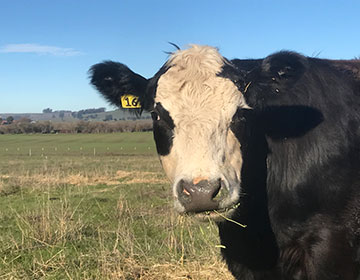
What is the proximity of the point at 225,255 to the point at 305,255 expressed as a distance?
1.00 m

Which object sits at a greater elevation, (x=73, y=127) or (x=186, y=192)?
(x=186, y=192)

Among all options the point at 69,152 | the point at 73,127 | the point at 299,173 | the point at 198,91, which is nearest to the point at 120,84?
the point at 198,91

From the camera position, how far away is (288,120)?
3922 mm

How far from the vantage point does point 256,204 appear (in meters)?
3.83

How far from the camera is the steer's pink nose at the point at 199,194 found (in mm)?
2775

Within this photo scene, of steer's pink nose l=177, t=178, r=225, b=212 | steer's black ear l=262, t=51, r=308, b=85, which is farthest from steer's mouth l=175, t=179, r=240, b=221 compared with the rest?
steer's black ear l=262, t=51, r=308, b=85

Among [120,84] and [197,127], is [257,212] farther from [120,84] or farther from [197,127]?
[120,84]

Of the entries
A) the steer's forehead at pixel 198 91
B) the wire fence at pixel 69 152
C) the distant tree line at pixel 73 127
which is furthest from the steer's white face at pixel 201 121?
the distant tree line at pixel 73 127

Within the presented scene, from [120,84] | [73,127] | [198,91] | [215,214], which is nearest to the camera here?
[215,214]

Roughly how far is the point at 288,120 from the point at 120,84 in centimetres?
185

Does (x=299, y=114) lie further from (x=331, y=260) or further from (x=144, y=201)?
(x=144, y=201)

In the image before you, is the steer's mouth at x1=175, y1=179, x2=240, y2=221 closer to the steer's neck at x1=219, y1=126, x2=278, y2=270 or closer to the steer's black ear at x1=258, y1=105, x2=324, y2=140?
the steer's neck at x1=219, y1=126, x2=278, y2=270

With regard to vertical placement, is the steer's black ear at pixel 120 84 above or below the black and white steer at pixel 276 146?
above

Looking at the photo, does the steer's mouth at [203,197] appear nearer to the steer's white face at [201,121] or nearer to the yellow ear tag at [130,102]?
the steer's white face at [201,121]
